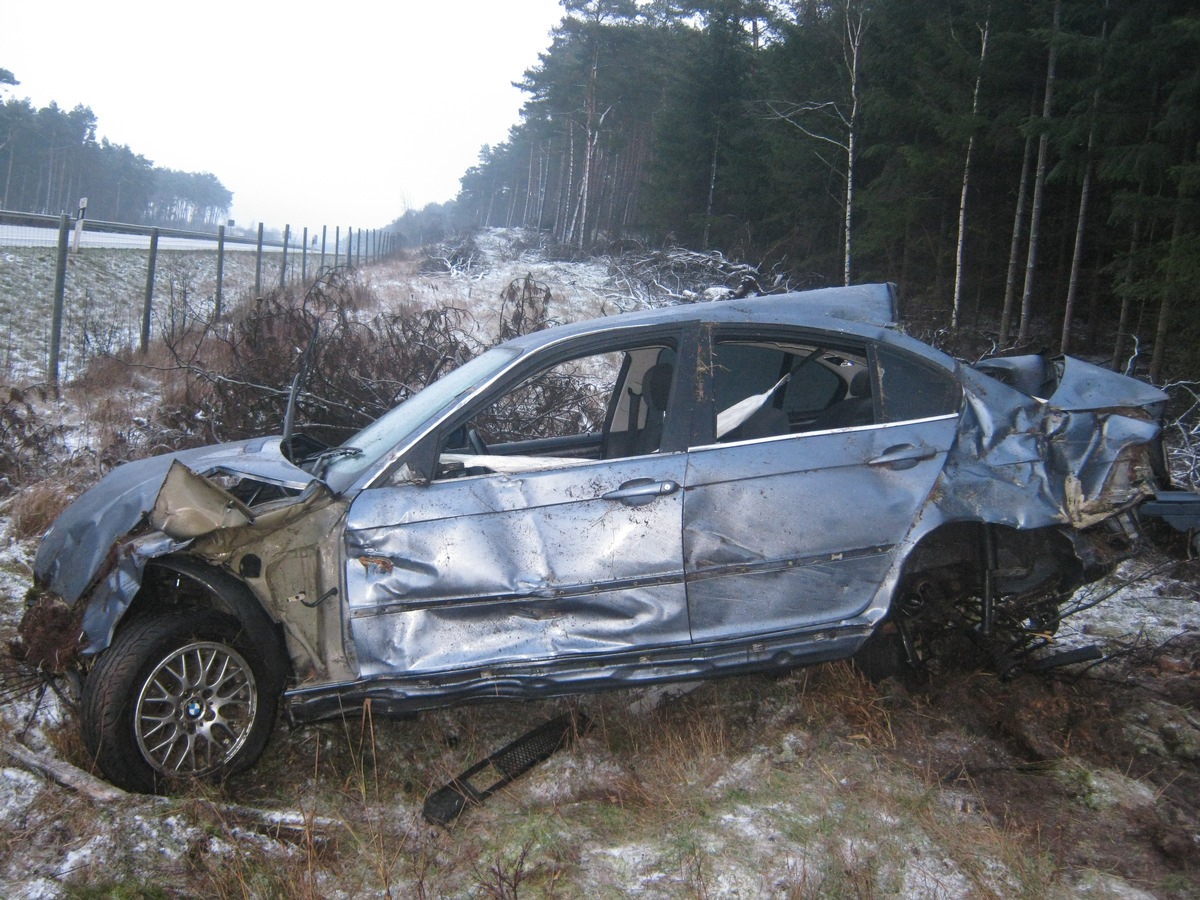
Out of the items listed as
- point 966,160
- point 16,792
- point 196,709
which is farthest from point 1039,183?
point 16,792

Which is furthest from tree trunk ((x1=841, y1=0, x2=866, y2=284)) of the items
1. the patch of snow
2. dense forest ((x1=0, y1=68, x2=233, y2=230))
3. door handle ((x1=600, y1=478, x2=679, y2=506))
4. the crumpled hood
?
dense forest ((x1=0, y1=68, x2=233, y2=230))

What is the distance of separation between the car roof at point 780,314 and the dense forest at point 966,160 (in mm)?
7219

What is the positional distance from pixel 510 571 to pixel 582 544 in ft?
0.92

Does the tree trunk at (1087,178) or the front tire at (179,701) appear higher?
the tree trunk at (1087,178)

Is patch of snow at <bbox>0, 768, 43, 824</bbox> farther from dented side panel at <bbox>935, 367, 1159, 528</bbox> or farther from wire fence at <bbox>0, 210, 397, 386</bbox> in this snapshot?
wire fence at <bbox>0, 210, 397, 386</bbox>

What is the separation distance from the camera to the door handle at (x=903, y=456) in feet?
11.0

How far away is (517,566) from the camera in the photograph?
3158 millimetres

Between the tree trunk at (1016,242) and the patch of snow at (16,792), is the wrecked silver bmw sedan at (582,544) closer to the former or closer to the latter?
the patch of snow at (16,792)

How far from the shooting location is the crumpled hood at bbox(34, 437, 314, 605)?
127 inches

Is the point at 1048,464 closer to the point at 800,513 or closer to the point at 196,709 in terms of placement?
the point at 800,513

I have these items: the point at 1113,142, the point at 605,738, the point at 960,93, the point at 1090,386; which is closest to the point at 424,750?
the point at 605,738

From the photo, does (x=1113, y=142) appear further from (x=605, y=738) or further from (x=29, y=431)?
(x=29, y=431)


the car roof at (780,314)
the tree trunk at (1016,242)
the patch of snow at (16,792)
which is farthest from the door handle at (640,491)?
→ the tree trunk at (1016,242)

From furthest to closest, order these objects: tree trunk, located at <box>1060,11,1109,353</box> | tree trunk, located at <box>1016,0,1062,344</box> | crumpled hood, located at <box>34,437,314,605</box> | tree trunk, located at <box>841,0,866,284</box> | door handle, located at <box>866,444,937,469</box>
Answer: tree trunk, located at <box>841,0,866,284</box>, tree trunk, located at <box>1016,0,1062,344</box>, tree trunk, located at <box>1060,11,1109,353</box>, door handle, located at <box>866,444,937,469</box>, crumpled hood, located at <box>34,437,314,605</box>
